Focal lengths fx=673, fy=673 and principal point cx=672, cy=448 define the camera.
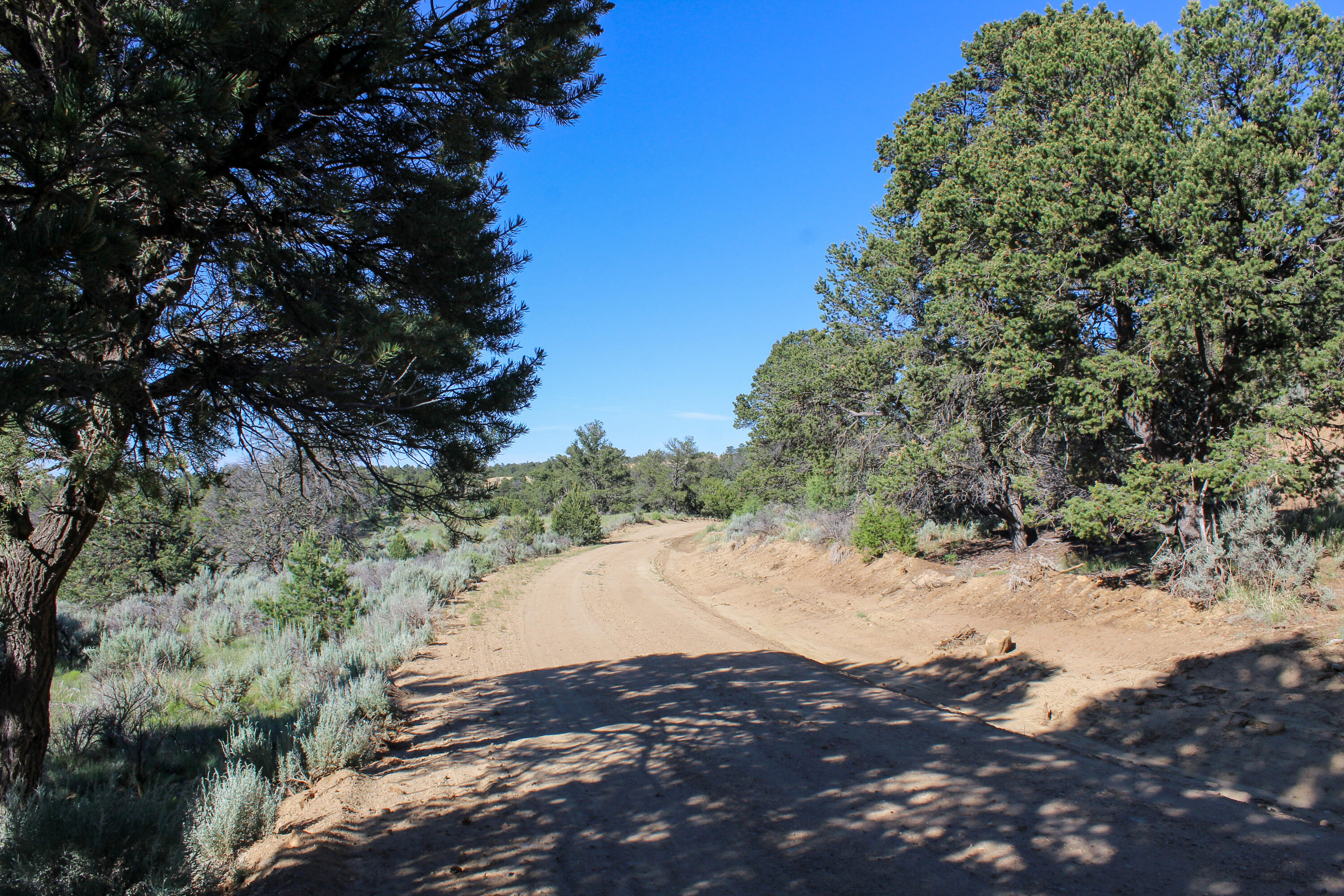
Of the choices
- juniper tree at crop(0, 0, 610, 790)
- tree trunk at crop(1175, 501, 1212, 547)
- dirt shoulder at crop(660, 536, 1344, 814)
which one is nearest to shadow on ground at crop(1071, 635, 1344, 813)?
dirt shoulder at crop(660, 536, 1344, 814)

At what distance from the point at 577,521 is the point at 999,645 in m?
26.0

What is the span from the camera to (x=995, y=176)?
34.5ft

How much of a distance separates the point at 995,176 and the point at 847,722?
28.5 ft

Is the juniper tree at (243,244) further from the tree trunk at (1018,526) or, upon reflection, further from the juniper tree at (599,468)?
the juniper tree at (599,468)

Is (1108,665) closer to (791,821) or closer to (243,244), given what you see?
(791,821)

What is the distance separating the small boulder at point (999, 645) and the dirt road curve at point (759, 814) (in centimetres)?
201

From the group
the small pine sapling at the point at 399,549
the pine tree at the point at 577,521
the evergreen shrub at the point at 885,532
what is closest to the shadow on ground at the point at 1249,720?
the evergreen shrub at the point at 885,532

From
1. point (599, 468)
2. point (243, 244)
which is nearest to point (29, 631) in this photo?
point (243, 244)

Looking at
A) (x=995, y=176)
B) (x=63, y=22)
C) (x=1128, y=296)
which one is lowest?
(x=1128, y=296)

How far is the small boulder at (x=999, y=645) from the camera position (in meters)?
8.66

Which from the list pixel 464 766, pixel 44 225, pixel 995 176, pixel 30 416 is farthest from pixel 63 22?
pixel 995 176

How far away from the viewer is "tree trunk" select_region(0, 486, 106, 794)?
418 cm

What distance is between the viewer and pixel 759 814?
4.48 m

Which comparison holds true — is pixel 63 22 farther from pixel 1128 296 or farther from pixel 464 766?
pixel 1128 296
